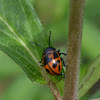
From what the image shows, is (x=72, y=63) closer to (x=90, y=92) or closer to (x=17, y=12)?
(x=17, y=12)

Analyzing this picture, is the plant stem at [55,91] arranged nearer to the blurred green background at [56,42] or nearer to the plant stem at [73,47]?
the plant stem at [73,47]

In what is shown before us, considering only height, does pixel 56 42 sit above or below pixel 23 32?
above

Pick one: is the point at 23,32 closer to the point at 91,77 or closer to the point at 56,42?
the point at 91,77

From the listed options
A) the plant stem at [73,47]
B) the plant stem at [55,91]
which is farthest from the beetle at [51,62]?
the plant stem at [73,47]

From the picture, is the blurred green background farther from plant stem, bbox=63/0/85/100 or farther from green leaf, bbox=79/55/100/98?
plant stem, bbox=63/0/85/100

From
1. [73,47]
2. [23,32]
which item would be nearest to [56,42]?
[23,32]

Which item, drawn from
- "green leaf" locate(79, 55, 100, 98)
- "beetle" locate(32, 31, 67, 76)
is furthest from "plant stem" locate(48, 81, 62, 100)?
"green leaf" locate(79, 55, 100, 98)
